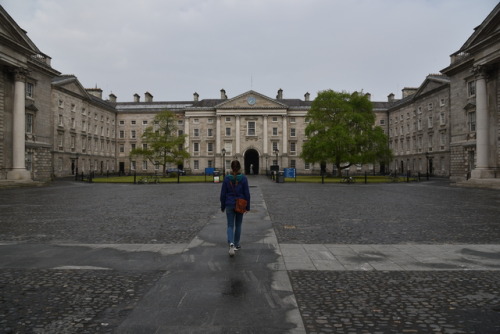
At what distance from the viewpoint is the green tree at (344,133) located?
1708 inches

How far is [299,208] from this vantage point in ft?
46.9

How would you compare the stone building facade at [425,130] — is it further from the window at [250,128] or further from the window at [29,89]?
the window at [29,89]

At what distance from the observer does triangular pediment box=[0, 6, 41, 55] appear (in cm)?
2828

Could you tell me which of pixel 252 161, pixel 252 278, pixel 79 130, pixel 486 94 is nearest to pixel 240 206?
pixel 252 278

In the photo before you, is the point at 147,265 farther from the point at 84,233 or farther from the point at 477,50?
the point at 477,50

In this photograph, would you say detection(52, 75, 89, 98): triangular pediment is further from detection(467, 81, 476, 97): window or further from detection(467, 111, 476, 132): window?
detection(467, 111, 476, 132): window

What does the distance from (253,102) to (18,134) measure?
46697mm

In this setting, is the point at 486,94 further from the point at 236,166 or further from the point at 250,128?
the point at 250,128

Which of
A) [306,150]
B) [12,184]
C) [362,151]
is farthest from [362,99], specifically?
[12,184]

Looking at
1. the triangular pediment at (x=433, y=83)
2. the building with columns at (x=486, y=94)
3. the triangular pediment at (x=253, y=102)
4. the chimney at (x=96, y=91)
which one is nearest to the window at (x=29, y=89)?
the chimney at (x=96, y=91)

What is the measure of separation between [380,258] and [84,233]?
7.04 meters

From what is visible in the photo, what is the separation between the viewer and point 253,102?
70.9 metres

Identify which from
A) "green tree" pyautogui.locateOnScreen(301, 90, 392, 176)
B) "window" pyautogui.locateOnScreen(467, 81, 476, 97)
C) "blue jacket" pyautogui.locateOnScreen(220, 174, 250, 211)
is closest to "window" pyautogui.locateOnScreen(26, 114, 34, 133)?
"green tree" pyautogui.locateOnScreen(301, 90, 392, 176)

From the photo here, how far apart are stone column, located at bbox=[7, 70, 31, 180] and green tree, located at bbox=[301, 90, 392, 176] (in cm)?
3131
